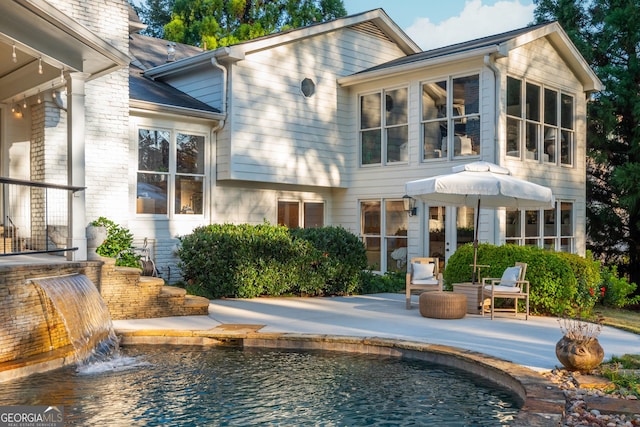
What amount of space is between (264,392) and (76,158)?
184 inches

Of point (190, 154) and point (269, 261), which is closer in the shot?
point (269, 261)

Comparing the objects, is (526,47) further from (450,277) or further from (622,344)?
(622,344)

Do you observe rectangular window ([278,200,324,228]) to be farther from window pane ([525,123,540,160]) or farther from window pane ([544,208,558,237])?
window pane ([544,208,558,237])

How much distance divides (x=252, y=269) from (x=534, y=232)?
23.0ft

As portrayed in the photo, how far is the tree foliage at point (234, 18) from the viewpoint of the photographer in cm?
2752

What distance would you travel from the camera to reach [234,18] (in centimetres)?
2889

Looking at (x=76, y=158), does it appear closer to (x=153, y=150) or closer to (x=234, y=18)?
(x=153, y=150)

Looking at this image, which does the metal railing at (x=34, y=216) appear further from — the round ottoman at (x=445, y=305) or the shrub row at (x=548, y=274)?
the shrub row at (x=548, y=274)

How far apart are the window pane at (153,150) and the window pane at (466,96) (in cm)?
622

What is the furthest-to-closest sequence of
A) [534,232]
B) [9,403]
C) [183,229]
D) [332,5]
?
1. [332,5]
2. [534,232]
3. [183,229]
4. [9,403]

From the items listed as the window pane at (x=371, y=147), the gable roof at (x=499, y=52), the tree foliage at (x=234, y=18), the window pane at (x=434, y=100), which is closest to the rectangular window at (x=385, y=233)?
the window pane at (x=371, y=147)

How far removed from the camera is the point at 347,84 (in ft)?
51.7

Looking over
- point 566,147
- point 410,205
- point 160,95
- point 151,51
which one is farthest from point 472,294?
point 151,51

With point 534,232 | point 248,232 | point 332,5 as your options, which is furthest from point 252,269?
point 332,5
